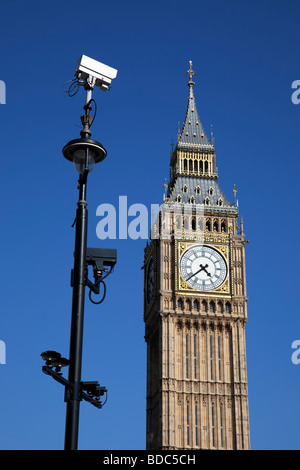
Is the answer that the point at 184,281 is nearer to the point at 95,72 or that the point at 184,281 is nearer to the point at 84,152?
the point at 95,72

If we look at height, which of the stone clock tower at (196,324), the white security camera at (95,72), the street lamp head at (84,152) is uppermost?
the stone clock tower at (196,324)

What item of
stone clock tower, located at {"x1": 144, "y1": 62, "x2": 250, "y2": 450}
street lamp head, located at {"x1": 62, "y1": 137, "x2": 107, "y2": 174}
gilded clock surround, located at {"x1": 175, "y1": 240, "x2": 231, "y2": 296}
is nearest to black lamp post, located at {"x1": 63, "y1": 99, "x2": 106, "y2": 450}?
street lamp head, located at {"x1": 62, "y1": 137, "x2": 107, "y2": 174}

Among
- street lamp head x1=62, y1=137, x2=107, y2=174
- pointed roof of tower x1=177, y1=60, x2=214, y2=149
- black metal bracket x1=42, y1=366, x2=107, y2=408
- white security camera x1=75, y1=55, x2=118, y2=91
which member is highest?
pointed roof of tower x1=177, y1=60, x2=214, y2=149

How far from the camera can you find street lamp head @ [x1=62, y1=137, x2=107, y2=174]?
17.3 metres

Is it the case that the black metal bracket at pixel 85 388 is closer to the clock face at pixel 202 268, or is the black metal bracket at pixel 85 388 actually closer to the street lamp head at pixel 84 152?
the street lamp head at pixel 84 152

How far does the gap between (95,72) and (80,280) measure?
15.6 feet

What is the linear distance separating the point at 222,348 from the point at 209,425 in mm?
7191

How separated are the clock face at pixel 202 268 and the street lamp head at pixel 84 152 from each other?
59.3 meters

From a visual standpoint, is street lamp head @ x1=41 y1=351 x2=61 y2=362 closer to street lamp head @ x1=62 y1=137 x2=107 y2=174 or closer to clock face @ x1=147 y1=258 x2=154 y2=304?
street lamp head @ x1=62 y1=137 x2=107 y2=174

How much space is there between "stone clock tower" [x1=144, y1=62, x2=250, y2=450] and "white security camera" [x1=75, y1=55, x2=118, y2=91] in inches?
2232

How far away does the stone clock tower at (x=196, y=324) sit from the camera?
72.8 m

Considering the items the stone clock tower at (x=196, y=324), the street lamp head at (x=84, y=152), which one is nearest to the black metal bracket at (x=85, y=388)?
the street lamp head at (x=84, y=152)

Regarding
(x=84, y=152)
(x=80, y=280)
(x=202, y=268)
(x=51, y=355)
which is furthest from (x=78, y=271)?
(x=202, y=268)

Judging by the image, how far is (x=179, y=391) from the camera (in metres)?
73.4
